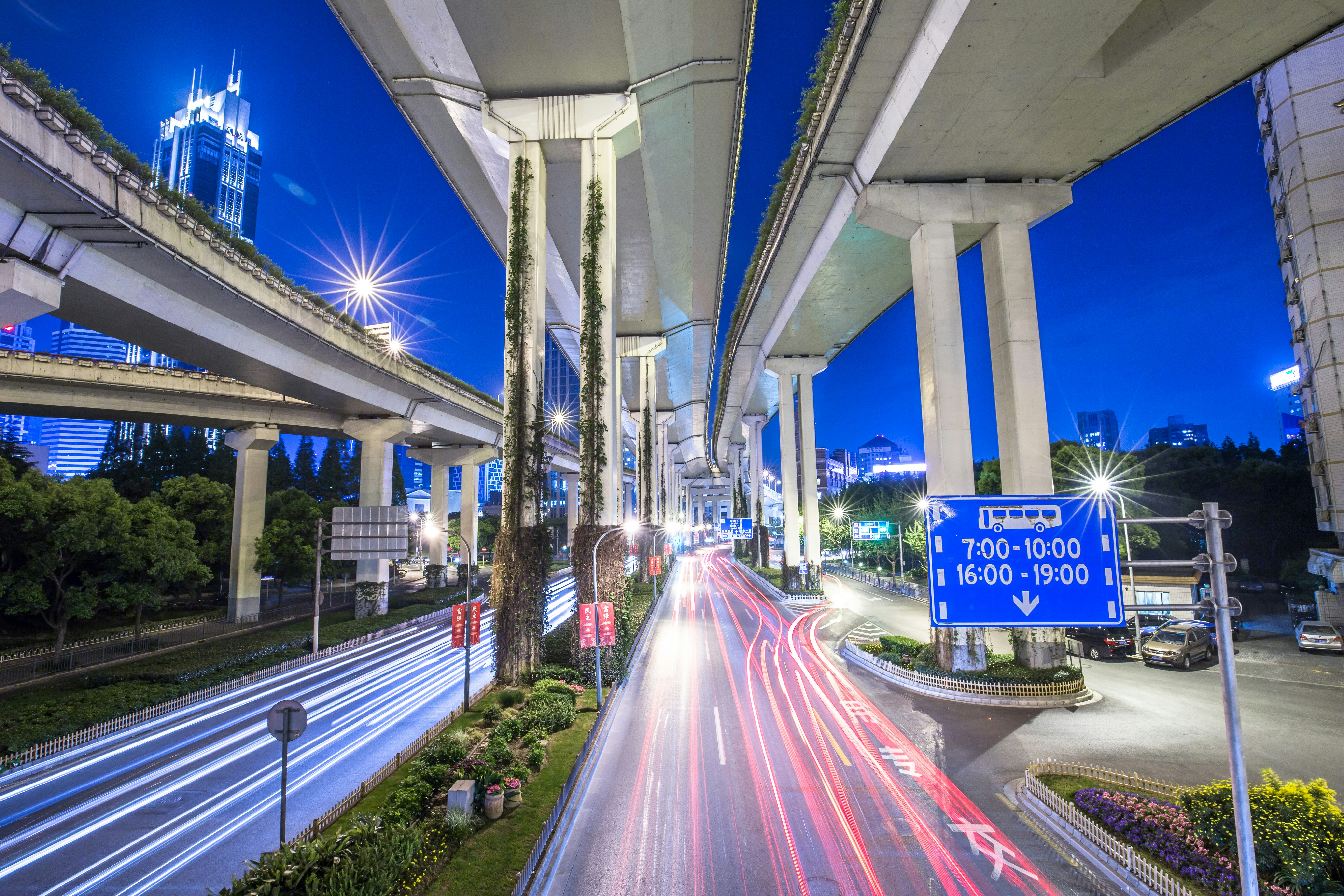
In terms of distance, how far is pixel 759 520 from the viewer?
63.4 metres

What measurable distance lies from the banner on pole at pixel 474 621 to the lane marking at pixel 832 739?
36.2ft

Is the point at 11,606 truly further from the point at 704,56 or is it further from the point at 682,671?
the point at 704,56

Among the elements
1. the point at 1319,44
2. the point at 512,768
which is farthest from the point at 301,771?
the point at 1319,44

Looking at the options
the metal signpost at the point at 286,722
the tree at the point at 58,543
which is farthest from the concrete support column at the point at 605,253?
the tree at the point at 58,543

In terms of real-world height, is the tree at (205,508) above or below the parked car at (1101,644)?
above

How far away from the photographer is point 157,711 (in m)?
19.7

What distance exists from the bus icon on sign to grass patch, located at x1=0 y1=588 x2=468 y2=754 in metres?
23.4

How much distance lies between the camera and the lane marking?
15.0m

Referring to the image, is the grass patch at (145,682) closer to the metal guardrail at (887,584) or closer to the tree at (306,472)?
the metal guardrail at (887,584)

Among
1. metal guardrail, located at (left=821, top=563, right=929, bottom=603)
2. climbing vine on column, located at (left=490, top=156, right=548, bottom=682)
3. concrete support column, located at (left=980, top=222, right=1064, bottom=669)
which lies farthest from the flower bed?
metal guardrail, located at (left=821, top=563, right=929, bottom=603)

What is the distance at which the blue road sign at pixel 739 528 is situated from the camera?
252 feet

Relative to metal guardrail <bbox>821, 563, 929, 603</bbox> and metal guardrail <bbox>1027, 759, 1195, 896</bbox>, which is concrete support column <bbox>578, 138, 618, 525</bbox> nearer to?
metal guardrail <bbox>1027, 759, 1195, 896</bbox>

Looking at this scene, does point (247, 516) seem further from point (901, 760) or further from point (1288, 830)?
point (1288, 830)

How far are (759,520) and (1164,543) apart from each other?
3328 cm
